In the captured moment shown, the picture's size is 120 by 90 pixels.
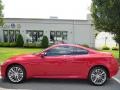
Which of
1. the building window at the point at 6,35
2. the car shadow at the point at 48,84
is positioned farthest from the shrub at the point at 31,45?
the car shadow at the point at 48,84

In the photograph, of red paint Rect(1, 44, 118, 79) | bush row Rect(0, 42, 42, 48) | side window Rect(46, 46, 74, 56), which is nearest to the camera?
red paint Rect(1, 44, 118, 79)

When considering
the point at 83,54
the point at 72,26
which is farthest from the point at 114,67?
the point at 72,26

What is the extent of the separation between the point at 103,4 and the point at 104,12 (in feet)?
1.86

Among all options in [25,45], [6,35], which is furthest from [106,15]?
[6,35]

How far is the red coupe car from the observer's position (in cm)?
1136

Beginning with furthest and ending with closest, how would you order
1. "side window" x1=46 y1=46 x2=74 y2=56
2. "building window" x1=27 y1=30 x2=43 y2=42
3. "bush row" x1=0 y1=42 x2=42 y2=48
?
"building window" x1=27 y1=30 x2=43 y2=42 → "bush row" x1=0 y1=42 x2=42 y2=48 → "side window" x1=46 y1=46 x2=74 y2=56

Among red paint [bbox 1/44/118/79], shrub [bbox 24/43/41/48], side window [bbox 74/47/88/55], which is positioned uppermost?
side window [bbox 74/47/88/55]

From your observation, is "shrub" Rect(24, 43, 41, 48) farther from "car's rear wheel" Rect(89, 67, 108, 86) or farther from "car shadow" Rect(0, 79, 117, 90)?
"car's rear wheel" Rect(89, 67, 108, 86)

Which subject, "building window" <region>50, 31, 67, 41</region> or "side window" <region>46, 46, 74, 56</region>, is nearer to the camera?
"side window" <region>46, 46, 74, 56</region>

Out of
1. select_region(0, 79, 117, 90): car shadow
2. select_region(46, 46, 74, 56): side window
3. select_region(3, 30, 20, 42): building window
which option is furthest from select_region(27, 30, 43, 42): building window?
select_region(46, 46, 74, 56): side window

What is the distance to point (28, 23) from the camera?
1898 inches

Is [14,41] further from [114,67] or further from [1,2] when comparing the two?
[114,67]

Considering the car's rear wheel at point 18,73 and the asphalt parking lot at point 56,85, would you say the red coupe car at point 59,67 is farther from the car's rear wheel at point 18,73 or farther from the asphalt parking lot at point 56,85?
the asphalt parking lot at point 56,85

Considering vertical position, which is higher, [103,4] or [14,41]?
[103,4]
